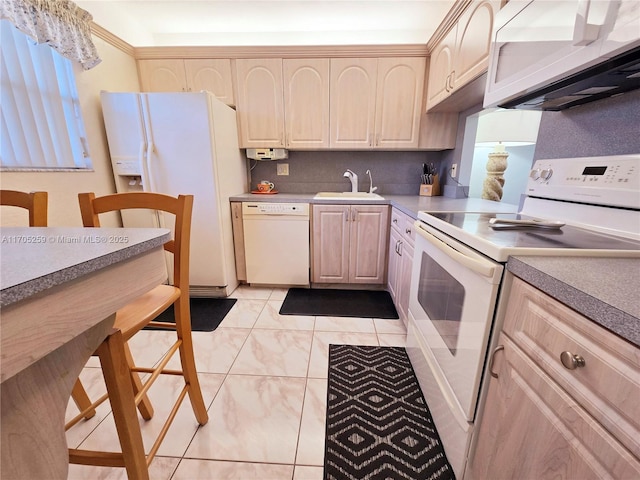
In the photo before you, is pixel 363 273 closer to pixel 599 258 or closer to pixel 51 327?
pixel 599 258

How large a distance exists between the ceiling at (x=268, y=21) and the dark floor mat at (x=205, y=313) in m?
2.38

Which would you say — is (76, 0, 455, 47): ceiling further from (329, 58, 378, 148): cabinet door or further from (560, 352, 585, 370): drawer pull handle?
(560, 352, 585, 370): drawer pull handle

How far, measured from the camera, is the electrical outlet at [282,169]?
286 cm

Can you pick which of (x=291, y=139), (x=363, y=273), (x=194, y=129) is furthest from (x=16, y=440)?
(x=291, y=139)

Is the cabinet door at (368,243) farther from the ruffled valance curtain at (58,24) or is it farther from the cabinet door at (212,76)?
the ruffled valance curtain at (58,24)

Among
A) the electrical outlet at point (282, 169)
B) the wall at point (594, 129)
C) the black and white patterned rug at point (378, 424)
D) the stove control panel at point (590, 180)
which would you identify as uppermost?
the wall at point (594, 129)

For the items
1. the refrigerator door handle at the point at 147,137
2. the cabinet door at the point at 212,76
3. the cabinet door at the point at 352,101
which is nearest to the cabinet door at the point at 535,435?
the cabinet door at the point at 352,101

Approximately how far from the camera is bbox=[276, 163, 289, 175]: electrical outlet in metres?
2.86

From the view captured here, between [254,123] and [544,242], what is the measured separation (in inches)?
95.9

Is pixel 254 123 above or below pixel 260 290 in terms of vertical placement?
above

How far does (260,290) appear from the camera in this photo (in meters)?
2.60

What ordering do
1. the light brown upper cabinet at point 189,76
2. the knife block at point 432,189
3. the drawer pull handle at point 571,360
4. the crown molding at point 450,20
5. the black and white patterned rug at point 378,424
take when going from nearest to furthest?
the drawer pull handle at point 571,360, the black and white patterned rug at point 378,424, the crown molding at point 450,20, the light brown upper cabinet at point 189,76, the knife block at point 432,189

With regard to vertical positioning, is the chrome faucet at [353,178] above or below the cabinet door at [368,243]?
above

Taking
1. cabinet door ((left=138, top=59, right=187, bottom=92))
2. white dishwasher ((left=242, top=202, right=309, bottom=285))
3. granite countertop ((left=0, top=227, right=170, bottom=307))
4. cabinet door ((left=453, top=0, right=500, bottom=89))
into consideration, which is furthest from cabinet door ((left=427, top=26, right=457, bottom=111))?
cabinet door ((left=138, top=59, right=187, bottom=92))
